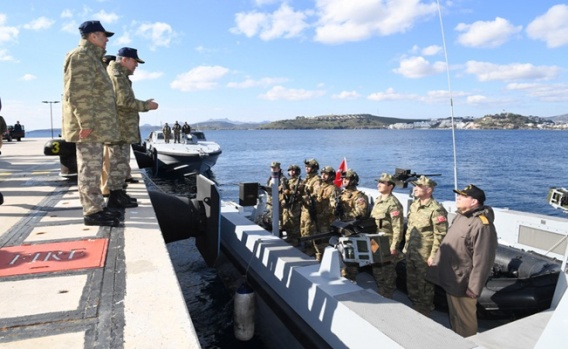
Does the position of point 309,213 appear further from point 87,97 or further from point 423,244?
point 87,97

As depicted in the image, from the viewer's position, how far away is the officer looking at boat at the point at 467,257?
354 centimetres

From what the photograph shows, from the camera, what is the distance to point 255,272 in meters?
5.41

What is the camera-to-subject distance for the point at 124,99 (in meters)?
4.53

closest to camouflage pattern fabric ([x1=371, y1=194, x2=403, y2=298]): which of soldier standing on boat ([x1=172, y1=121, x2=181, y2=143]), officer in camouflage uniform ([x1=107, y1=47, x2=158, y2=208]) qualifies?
officer in camouflage uniform ([x1=107, y1=47, x2=158, y2=208])

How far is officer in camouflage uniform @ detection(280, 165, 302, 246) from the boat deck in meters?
3.23

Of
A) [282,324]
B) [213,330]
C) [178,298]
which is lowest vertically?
[213,330]

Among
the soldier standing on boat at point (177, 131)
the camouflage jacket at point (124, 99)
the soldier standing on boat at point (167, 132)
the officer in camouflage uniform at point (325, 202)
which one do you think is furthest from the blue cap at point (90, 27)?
the soldier standing on boat at point (167, 132)

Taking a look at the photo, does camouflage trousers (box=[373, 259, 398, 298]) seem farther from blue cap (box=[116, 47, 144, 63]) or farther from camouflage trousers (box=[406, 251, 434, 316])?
blue cap (box=[116, 47, 144, 63])

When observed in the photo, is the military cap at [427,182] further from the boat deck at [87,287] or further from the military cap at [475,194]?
the boat deck at [87,287]

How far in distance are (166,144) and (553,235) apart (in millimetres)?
21981

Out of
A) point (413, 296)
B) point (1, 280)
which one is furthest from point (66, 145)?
point (413, 296)

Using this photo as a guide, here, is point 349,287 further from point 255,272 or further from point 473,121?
point 473,121

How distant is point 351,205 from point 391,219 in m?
0.93

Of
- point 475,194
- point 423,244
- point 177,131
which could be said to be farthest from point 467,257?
point 177,131
